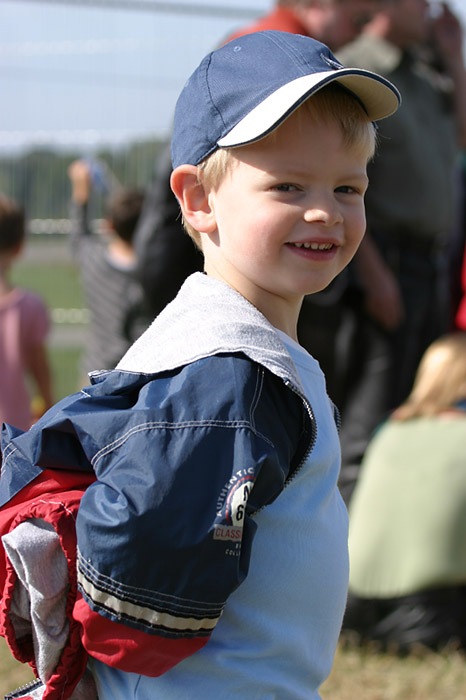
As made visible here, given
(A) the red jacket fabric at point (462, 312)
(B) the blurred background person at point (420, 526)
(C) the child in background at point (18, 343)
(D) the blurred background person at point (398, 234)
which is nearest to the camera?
(B) the blurred background person at point (420, 526)

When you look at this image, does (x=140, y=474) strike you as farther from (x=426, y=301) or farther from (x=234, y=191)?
(x=426, y=301)

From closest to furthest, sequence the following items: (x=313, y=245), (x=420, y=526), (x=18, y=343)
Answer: (x=313, y=245) < (x=420, y=526) < (x=18, y=343)

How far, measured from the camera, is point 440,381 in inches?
148

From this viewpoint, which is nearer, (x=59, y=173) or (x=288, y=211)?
(x=288, y=211)

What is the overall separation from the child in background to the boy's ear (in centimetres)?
272

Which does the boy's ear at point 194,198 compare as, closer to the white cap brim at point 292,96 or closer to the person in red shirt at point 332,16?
the white cap brim at point 292,96

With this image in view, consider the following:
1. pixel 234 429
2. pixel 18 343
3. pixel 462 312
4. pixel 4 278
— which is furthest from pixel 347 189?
pixel 462 312

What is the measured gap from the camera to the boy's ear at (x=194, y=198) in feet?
5.12

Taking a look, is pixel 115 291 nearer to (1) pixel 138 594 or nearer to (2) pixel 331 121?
(2) pixel 331 121

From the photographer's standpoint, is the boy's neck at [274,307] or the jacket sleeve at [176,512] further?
the boy's neck at [274,307]

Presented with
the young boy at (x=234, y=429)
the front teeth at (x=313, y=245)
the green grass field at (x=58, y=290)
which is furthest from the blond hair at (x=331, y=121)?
the green grass field at (x=58, y=290)

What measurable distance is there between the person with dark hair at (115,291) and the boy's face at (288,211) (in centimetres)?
264

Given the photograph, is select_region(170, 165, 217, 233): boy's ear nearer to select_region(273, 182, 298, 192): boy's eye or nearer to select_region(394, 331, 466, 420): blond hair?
select_region(273, 182, 298, 192): boy's eye

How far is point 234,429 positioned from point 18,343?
303cm
